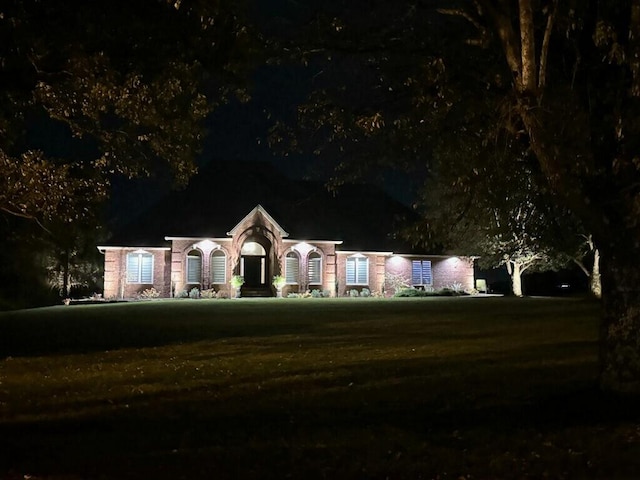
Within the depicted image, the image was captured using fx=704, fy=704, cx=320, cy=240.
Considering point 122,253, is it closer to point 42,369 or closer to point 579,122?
point 42,369

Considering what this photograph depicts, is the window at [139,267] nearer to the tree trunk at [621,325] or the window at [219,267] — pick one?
the window at [219,267]

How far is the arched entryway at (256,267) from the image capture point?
3953 centimetres

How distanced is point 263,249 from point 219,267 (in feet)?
12.6

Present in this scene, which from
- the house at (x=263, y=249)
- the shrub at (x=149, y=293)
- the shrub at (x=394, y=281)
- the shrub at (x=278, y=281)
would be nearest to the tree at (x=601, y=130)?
the house at (x=263, y=249)

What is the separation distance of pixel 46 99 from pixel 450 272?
3463 cm

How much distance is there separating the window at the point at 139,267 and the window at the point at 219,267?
3.39 m

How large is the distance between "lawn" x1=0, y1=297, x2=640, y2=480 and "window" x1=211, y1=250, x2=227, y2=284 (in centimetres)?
1946

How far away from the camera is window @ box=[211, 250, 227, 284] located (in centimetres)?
3853

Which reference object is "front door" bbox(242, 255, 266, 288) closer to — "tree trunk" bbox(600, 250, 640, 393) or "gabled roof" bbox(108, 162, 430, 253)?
"gabled roof" bbox(108, 162, 430, 253)

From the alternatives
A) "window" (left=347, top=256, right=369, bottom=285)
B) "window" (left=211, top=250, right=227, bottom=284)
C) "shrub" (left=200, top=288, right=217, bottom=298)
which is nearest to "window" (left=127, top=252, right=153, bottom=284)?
"shrub" (left=200, top=288, right=217, bottom=298)

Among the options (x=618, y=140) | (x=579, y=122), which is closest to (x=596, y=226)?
(x=618, y=140)

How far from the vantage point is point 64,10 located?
10.8m

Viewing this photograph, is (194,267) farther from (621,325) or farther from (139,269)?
(621,325)

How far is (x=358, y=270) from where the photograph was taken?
137ft
